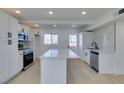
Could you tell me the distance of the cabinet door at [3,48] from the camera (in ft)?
13.6

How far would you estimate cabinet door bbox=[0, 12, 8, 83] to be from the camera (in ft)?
13.6

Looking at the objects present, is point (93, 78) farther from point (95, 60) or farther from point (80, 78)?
point (95, 60)

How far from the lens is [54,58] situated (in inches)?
147

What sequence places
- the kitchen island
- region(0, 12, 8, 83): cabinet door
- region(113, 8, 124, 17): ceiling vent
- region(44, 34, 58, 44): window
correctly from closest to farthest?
1. the kitchen island
2. region(0, 12, 8, 83): cabinet door
3. region(113, 8, 124, 17): ceiling vent
4. region(44, 34, 58, 44): window

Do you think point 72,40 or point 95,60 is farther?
point 72,40

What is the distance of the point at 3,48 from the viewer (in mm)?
4270

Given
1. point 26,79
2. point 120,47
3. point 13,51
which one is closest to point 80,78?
point 26,79

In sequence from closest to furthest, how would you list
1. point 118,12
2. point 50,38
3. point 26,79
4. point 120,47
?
1. point 118,12
2. point 26,79
3. point 120,47
4. point 50,38

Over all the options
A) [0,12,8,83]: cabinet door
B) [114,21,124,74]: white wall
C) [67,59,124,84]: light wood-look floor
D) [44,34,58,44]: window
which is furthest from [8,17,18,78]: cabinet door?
[44,34,58,44]: window

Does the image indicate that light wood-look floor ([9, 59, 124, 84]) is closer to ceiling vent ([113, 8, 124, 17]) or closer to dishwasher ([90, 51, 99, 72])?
dishwasher ([90, 51, 99, 72])

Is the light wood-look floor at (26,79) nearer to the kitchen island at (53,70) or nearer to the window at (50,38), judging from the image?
the kitchen island at (53,70)

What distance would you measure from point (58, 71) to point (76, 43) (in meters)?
8.07

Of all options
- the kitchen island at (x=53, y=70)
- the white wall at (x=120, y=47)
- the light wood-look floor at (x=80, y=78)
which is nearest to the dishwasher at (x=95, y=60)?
the light wood-look floor at (x=80, y=78)
